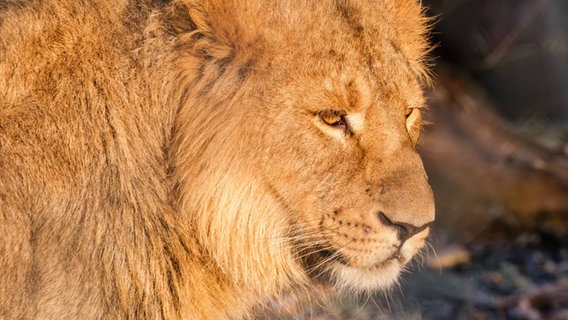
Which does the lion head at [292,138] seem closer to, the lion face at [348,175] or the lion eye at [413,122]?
the lion face at [348,175]

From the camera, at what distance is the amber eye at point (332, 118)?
284cm

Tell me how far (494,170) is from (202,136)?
3.65 meters

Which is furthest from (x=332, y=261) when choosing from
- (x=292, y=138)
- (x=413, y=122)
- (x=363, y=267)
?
(x=413, y=122)

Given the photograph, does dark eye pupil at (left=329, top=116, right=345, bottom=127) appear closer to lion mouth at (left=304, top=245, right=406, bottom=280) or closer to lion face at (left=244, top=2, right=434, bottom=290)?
lion face at (left=244, top=2, right=434, bottom=290)

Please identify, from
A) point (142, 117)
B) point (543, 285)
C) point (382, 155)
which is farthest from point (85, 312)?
point (543, 285)

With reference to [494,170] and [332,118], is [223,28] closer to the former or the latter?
[332,118]

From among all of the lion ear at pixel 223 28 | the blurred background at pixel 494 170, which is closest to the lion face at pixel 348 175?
the lion ear at pixel 223 28

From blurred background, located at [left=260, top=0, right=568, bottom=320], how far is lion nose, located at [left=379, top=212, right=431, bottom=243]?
1.18m

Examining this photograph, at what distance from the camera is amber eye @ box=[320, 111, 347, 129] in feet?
9.30

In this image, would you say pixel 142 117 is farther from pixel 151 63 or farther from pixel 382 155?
pixel 382 155

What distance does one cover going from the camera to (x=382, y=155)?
2912 millimetres

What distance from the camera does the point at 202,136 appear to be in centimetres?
285

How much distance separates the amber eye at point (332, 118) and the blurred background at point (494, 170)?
1309 millimetres

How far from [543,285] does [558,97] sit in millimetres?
2366
